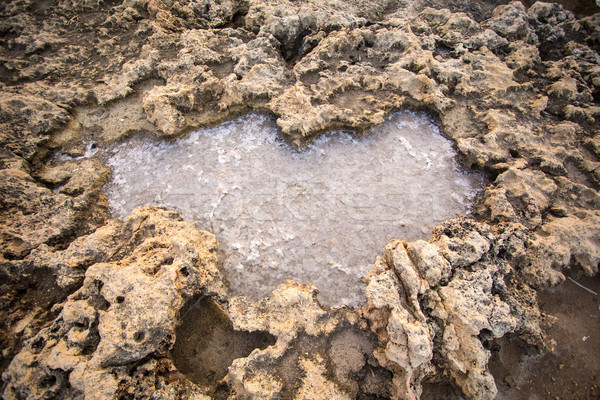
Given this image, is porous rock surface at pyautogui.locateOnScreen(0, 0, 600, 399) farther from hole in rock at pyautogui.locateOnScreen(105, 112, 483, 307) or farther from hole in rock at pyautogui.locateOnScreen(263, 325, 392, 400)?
hole in rock at pyautogui.locateOnScreen(105, 112, 483, 307)

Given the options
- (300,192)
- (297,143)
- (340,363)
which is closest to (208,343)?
(340,363)

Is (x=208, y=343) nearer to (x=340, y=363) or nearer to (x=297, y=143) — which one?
(x=340, y=363)

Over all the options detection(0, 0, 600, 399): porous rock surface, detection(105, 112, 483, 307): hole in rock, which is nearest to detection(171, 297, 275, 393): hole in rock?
detection(0, 0, 600, 399): porous rock surface

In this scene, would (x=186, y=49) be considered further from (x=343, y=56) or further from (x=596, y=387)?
(x=596, y=387)

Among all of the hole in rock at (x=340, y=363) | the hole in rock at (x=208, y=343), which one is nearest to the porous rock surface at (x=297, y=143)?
the hole in rock at (x=340, y=363)

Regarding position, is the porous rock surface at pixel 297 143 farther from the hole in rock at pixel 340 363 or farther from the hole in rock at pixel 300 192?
the hole in rock at pixel 300 192
